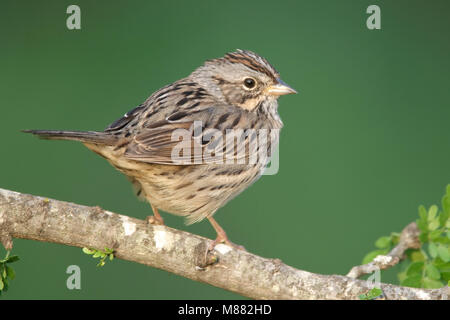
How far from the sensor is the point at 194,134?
3674 millimetres

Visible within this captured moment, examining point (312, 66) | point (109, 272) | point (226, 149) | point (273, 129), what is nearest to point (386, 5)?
point (312, 66)

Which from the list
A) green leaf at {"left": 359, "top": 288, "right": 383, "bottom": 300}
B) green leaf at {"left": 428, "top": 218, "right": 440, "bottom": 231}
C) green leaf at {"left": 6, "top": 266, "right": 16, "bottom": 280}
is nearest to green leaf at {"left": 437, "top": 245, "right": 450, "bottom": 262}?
green leaf at {"left": 428, "top": 218, "right": 440, "bottom": 231}

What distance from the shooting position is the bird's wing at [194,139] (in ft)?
11.6

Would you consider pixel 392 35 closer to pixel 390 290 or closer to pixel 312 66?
pixel 312 66

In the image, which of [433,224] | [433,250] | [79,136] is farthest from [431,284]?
[79,136]

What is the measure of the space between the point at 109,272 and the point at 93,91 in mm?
1529

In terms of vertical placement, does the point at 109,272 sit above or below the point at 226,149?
below

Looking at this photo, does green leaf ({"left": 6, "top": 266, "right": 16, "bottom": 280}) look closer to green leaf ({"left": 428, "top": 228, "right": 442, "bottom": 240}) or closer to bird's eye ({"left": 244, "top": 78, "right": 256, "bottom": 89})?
bird's eye ({"left": 244, "top": 78, "right": 256, "bottom": 89})

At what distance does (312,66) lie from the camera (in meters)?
5.73

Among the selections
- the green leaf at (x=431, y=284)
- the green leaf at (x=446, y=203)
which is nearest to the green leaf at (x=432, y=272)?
the green leaf at (x=431, y=284)

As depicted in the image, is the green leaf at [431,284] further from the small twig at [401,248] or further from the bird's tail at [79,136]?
the bird's tail at [79,136]

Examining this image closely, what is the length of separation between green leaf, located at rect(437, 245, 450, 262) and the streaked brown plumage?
1.16 metres

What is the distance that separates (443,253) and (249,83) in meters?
1.58

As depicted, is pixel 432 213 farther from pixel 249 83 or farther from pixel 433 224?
pixel 249 83
